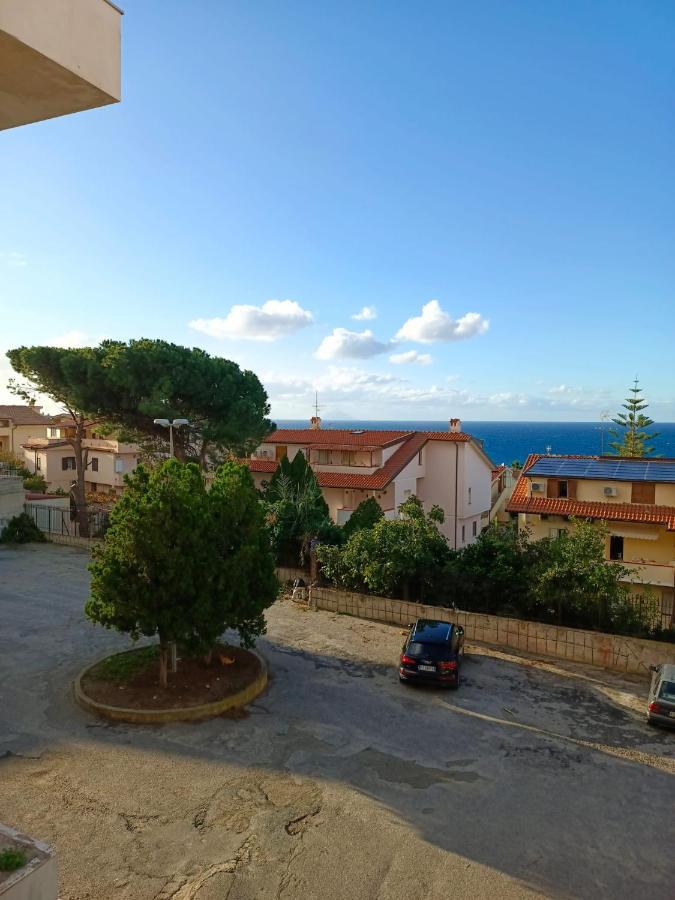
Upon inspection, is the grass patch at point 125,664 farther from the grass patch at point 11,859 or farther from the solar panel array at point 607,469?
the solar panel array at point 607,469

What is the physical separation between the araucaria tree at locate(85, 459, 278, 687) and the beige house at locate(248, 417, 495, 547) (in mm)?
20446

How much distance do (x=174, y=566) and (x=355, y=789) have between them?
6.02m

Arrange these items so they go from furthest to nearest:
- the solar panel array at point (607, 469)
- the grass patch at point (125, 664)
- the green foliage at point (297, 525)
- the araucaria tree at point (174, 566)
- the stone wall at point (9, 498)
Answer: the stone wall at point (9, 498)
the solar panel array at point (607, 469)
the green foliage at point (297, 525)
the grass patch at point (125, 664)
the araucaria tree at point (174, 566)

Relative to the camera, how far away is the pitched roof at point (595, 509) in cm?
2650

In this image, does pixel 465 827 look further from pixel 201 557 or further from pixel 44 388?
pixel 44 388

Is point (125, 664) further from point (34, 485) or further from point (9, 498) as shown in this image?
point (34, 485)

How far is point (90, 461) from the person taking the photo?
52219 millimetres

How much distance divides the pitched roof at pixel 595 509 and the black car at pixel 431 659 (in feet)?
46.2

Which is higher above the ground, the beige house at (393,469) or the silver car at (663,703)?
the beige house at (393,469)

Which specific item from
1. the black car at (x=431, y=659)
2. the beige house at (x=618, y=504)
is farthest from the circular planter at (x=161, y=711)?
Answer: the beige house at (x=618, y=504)

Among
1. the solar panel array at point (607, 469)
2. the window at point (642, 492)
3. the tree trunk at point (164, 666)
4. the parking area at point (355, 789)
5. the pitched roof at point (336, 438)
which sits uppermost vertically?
the pitched roof at point (336, 438)

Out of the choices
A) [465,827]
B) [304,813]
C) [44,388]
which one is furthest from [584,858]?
[44,388]

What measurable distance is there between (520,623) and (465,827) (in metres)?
9.83

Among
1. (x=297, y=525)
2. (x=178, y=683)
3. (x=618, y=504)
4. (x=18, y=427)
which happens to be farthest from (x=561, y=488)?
(x=18, y=427)
